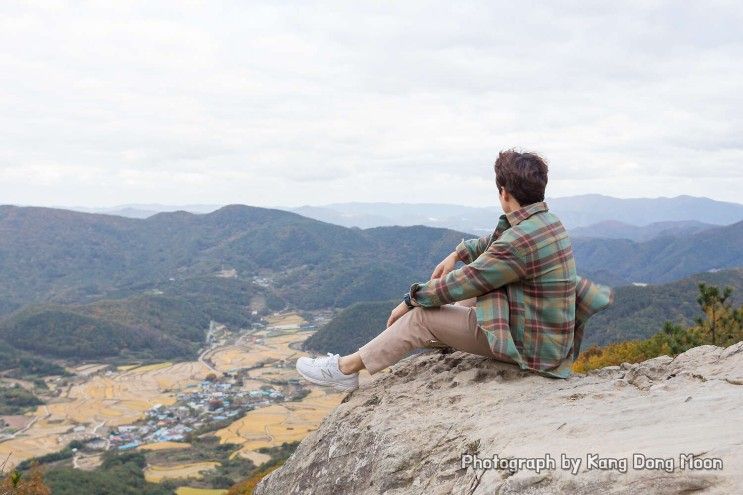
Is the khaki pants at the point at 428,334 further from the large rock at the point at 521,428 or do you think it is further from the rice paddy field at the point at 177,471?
the rice paddy field at the point at 177,471

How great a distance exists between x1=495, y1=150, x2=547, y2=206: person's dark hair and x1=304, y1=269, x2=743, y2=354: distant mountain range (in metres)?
35.1

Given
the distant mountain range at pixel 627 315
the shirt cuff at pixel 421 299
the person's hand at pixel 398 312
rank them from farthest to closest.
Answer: the distant mountain range at pixel 627 315 < the person's hand at pixel 398 312 < the shirt cuff at pixel 421 299

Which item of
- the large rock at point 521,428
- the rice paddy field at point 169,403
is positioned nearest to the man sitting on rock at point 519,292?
the large rock at point 521,428

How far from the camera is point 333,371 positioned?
5613mm

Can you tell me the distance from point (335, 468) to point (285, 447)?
36987 millimetres

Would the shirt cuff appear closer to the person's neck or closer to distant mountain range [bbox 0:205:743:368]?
the person's neck

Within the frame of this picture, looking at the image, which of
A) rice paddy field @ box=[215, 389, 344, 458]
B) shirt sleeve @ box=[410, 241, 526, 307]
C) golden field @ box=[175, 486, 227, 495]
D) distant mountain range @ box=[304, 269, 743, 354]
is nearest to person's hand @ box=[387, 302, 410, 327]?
shirt sleeve @ box=[410, 241, 526, 307]

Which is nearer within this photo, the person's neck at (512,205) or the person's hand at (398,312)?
the person's neck at (512,205)

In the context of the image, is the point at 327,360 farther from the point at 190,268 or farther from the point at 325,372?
the point at 190,268

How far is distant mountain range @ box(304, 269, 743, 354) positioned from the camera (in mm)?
50156

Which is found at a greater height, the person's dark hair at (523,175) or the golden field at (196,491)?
the person's dark hair at (523,175)

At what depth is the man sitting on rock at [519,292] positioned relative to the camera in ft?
14.9

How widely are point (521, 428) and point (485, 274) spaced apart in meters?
1.09

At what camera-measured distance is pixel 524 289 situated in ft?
15.3
